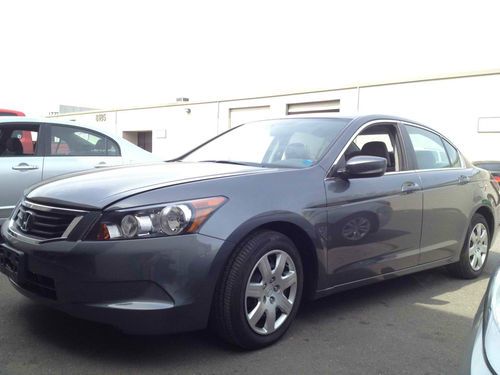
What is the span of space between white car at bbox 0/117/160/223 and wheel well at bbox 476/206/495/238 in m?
3.83

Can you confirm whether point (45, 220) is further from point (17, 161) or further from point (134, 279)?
point (17, 161)

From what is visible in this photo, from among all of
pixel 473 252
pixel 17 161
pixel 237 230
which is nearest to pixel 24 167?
pixel 17 161

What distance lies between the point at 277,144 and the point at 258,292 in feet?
4.64

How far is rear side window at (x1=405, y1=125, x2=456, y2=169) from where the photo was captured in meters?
4.64

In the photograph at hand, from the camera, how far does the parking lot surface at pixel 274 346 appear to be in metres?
2.96

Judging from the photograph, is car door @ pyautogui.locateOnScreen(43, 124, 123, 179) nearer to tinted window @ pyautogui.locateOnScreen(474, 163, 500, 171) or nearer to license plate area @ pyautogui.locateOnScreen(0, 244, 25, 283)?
license plate area @ pyautogui.locateOnScreen(0, 244, 25, 283)

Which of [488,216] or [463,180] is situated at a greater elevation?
[463,180]

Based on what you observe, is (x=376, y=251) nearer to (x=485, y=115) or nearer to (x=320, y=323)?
(x=320, y=323)

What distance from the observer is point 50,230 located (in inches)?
117

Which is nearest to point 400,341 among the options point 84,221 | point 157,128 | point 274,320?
point 274,320

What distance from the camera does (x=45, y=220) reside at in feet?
9.92

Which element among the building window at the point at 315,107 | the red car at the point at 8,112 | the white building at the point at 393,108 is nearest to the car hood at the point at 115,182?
the red car at the point at 8,112

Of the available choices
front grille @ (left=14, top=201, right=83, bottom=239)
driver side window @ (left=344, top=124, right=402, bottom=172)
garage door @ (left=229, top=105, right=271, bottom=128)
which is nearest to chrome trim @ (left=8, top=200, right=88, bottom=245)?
front grille @ (left=14, top=201, right=83, bottom=239)

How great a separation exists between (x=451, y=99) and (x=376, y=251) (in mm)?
15667
